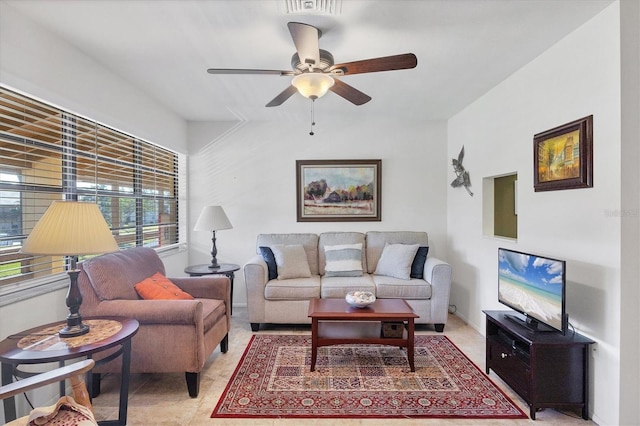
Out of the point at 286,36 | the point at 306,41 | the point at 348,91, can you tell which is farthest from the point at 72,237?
the point at 348,91

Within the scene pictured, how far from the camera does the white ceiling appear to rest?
1969 millimetres

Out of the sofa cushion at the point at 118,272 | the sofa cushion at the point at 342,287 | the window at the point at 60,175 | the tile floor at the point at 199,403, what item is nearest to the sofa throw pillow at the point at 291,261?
the sofa cushion at the point at 342,287

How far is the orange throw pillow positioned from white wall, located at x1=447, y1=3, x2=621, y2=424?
2.87 m

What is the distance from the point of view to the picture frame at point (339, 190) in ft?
14.4

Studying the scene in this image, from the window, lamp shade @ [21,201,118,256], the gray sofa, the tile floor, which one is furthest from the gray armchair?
the gray sofa

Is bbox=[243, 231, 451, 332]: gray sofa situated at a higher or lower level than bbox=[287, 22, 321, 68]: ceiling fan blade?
lower

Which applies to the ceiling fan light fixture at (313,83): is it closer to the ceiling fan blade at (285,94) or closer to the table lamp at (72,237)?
the ceiling fan blade at (285,94)

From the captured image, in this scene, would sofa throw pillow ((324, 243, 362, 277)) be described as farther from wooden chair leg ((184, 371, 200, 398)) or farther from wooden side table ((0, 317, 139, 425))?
wooden side table ((0, 317, 139, 425))

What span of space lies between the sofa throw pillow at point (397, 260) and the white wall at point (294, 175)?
1.88 feet

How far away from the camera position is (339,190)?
4414 mm

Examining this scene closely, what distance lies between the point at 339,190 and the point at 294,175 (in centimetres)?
63

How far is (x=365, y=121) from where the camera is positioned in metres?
4.41

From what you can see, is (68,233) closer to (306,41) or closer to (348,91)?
(306,41)

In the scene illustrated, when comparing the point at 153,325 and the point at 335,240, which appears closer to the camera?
the point at 153,325
